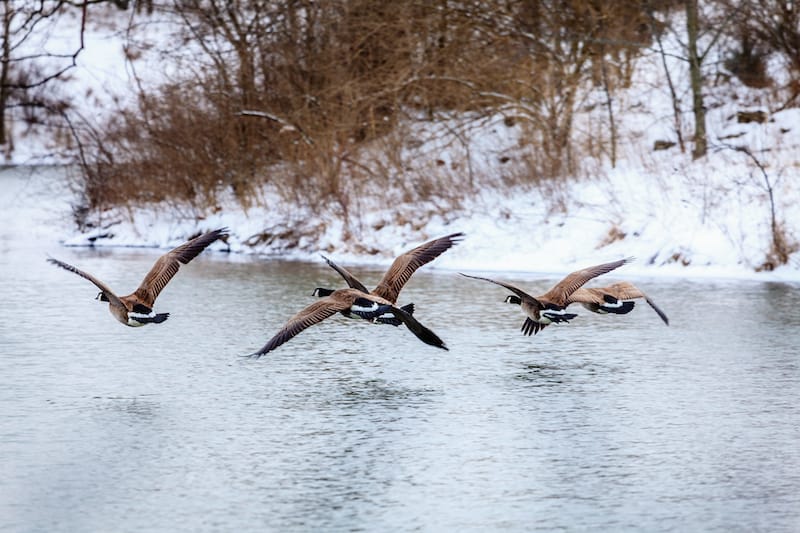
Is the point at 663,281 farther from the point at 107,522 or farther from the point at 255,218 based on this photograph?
the point at 107,522

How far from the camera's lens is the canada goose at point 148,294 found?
9016 millimetres

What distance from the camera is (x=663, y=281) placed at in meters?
15.5

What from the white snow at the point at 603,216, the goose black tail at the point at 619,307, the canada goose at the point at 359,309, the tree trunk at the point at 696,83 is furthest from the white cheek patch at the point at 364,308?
the tree trunk at the point at 696,83

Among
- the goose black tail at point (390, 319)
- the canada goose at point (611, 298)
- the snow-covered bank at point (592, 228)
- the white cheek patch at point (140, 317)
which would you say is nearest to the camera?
the goose black tail at point (390, 319)

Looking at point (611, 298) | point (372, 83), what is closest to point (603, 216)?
point (372, 83)

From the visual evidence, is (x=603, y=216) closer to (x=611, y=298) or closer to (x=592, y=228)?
(x=592, y=228)

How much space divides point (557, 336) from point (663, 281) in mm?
4550

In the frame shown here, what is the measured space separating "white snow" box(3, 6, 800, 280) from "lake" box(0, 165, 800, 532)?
11.8ft

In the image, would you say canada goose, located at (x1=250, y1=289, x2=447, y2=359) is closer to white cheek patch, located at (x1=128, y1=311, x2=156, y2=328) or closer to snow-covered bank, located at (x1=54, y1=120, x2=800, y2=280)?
white cheek patch, located at (x1=128, y1=311, x2=156, y2=328)

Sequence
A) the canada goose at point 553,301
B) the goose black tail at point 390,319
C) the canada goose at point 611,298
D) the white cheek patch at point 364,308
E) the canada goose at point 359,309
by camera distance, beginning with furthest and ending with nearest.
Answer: the canada goose at point 611,298, the canada goose at point 553,301, the goose black tail at point 390,319, the white cheek patch at point 364,308, the canada goose at point 359,309

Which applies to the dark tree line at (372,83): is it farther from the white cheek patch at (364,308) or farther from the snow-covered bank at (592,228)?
the white cheek patch at (364,308)

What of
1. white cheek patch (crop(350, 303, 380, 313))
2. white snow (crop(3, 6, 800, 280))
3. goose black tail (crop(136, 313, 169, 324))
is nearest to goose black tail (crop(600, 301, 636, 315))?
white cheek patch (crop(350, 303, 380, 313))

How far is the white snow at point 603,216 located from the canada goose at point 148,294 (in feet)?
27.7

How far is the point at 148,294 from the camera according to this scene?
9.28 meters
